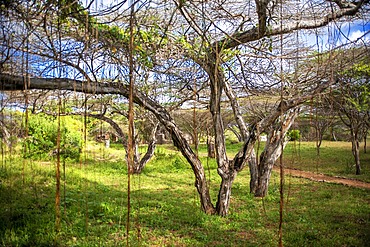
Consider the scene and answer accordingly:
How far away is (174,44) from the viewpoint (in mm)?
3424

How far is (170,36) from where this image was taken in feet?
11.2

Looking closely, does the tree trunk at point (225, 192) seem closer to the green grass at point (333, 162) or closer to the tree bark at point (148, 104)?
the tree bark at point (148, 104)

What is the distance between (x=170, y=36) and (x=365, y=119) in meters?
6.65

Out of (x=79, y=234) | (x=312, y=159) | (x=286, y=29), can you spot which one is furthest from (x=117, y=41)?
(x=312, y=159)

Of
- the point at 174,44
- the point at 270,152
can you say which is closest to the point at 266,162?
the point at 270,152

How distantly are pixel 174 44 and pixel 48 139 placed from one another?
7.58 metres

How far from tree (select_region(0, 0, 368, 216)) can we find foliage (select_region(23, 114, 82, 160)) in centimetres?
618

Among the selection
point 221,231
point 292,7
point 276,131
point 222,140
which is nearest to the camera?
point 292,7

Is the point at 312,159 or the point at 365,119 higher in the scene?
the point at 365,119

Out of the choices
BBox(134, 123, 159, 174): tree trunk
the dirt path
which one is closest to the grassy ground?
the dirt path

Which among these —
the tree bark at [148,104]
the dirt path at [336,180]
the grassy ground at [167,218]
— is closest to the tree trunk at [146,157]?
the grassy ground at [167,218]

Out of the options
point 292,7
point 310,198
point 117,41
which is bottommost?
point 310,198

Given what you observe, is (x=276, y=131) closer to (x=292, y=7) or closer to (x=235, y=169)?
(x=235, y=169)

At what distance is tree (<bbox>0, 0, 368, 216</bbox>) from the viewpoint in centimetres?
198
